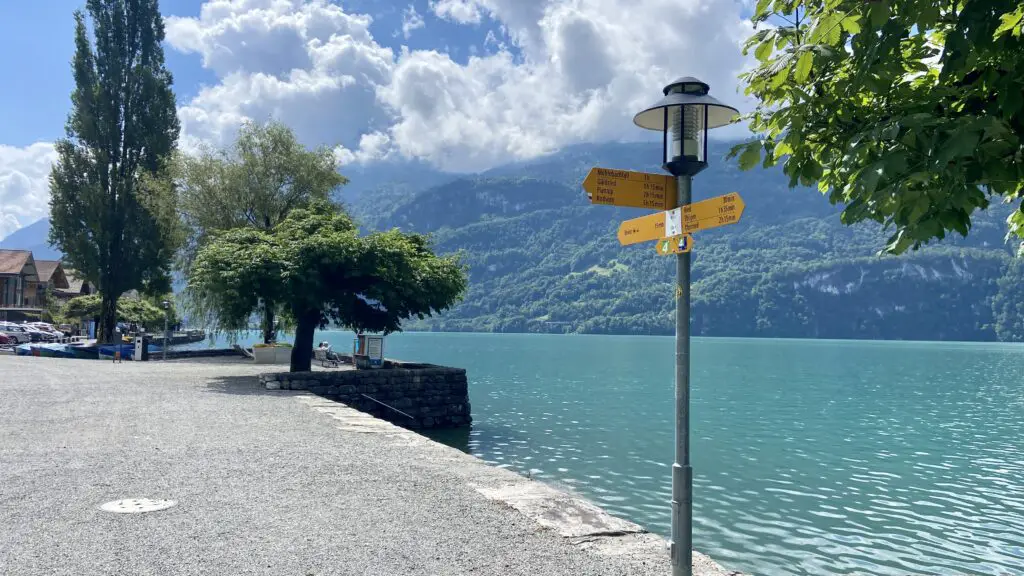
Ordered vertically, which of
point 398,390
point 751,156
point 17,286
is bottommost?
point 398,390

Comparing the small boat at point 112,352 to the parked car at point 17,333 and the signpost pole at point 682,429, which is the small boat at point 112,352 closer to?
the parked car at point 17,333

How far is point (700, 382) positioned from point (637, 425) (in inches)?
1084

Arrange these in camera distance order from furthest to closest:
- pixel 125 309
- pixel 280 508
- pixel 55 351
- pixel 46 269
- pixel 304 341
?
pixel 46 269 → pixel 125 309 → pixel 55 351 → pixel 304 341 → pixel 280 508

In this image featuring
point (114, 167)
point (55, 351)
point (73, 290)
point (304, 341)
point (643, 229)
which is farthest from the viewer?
point (73, 290)

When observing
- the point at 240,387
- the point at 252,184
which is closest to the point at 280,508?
the point at 240,387

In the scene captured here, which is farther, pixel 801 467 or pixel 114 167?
pixel 114 167

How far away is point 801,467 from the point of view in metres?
20.3

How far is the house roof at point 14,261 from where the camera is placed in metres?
78.1

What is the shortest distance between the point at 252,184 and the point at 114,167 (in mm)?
11516

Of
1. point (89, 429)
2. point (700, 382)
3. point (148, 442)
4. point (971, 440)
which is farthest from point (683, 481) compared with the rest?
point (700, 382)

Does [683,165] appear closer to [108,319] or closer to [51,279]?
[108,319]

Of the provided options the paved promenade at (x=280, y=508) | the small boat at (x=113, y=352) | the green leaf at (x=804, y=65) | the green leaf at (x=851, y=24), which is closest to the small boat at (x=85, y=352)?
the small boat at (x=113, y=352)

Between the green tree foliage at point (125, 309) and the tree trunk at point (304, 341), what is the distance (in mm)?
43034

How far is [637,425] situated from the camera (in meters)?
28.2
